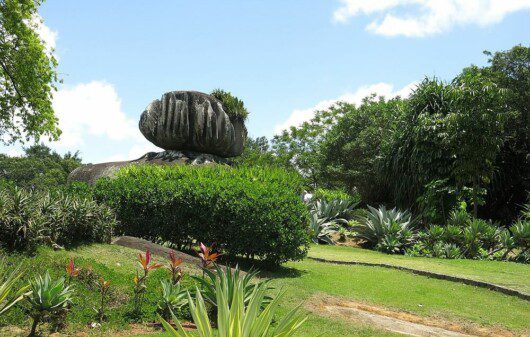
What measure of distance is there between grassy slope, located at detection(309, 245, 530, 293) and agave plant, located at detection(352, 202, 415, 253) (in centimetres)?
62

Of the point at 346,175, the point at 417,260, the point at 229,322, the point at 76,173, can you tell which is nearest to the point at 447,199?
the point at 417,260

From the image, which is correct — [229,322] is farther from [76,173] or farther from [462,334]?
[76,173]

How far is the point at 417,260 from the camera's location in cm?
1289

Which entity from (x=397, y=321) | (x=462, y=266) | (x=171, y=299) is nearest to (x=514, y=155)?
(x=462, y=266)

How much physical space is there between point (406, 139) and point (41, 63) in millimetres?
15554

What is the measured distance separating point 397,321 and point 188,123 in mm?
14156

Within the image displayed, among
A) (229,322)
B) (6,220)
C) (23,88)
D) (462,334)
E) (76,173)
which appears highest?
(23,88)

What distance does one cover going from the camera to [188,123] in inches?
785

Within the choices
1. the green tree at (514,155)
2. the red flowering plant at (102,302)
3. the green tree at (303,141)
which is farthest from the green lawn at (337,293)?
the green tree at (303,141)

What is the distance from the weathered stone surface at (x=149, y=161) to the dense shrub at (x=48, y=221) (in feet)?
28.7

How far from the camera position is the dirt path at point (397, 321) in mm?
6738

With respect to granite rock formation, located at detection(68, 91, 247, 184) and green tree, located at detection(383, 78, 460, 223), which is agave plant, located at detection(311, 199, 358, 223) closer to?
green tree, located at detection(383, 78, 460, 223)

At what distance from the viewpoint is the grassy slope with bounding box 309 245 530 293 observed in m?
10.1

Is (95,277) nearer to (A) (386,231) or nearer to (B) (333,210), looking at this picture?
(A) (386,231)
